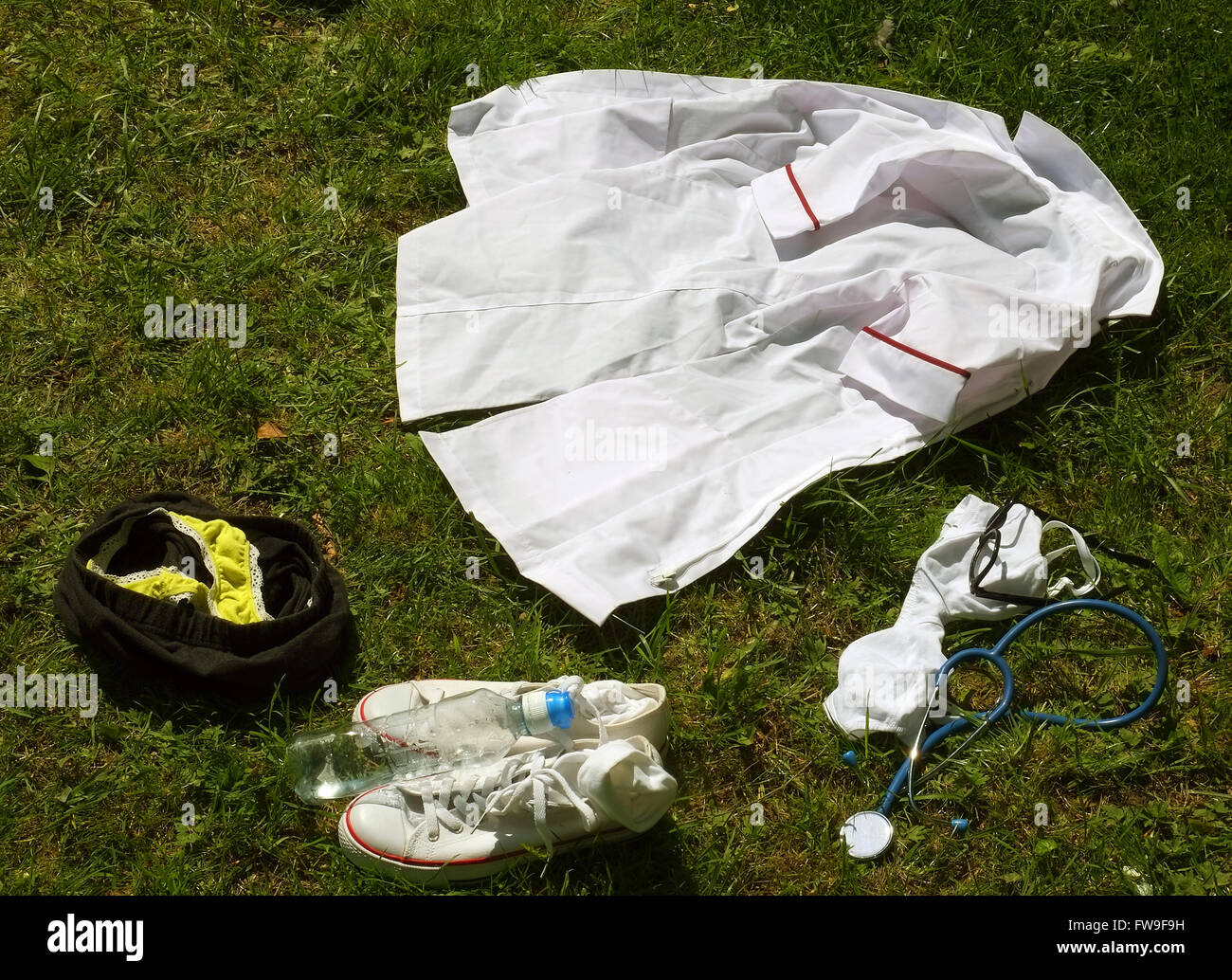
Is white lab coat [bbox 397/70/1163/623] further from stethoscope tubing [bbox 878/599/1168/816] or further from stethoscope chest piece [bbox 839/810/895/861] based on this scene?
stethoscope chest piece [bbox 839/810/895/861]

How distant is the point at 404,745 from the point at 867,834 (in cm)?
110

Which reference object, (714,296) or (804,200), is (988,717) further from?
(804,200)

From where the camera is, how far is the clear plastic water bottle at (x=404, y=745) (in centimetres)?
260

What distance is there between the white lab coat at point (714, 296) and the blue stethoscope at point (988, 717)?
0.59m

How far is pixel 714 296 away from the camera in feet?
10.6

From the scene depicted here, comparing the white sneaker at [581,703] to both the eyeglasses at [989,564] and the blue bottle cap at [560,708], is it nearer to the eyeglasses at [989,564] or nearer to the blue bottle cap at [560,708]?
the blue bottle cap at [560,708]

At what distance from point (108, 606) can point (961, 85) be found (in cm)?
322

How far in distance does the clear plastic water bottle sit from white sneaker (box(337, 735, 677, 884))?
0.26ft

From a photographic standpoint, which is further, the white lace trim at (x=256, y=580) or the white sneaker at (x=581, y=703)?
the white lace trim at (x=256, y=580)

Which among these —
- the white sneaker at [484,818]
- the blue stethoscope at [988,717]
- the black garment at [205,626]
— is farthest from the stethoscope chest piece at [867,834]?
the black garment at [205,626]

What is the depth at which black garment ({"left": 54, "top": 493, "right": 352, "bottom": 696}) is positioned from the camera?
2.58 meters

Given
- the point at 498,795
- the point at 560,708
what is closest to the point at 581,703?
the point at 560,708

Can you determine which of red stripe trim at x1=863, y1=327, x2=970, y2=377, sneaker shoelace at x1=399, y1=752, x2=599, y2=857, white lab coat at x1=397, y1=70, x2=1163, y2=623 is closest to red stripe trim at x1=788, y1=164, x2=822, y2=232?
white lab coat at x1=397, y1=70, x2=1163, y2=623
